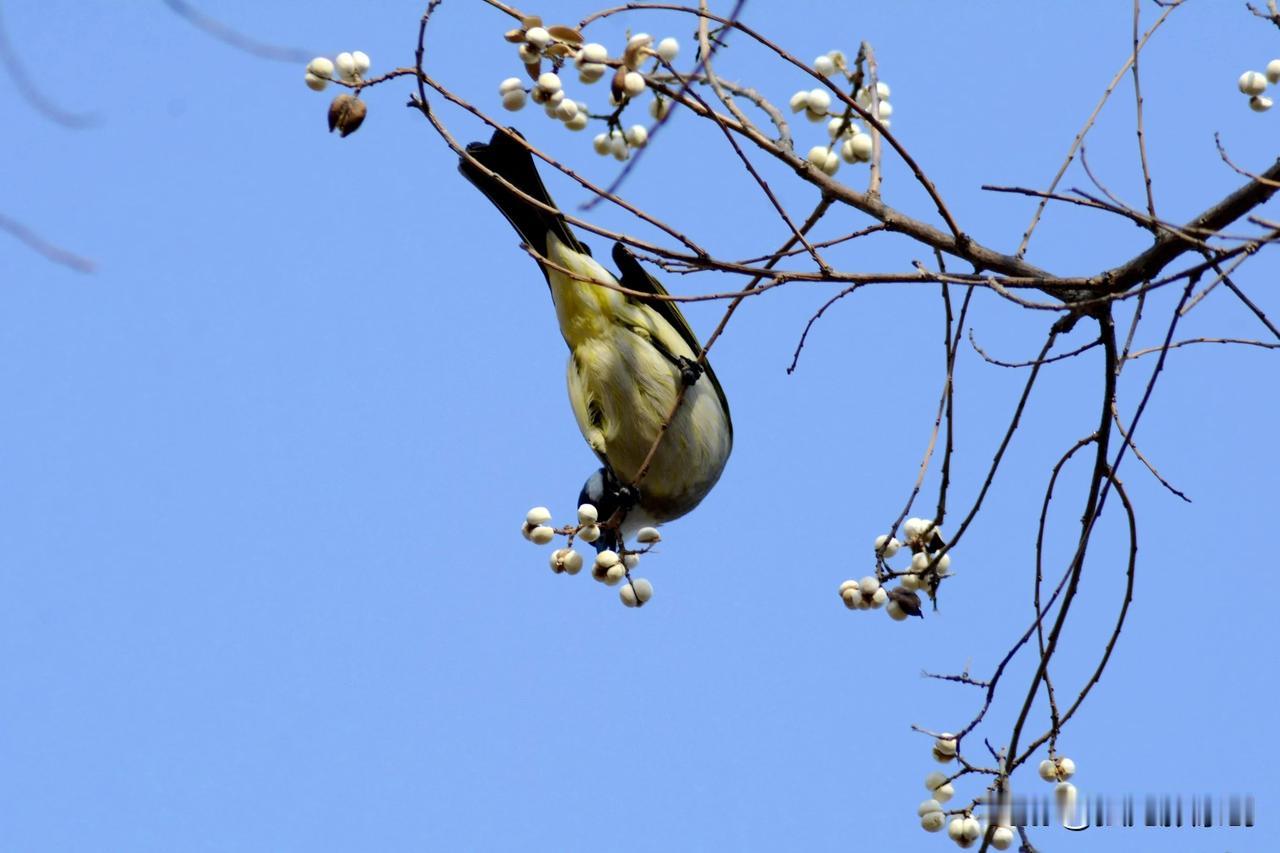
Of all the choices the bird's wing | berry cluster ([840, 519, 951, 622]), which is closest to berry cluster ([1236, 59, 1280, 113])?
berry cluster ([840, 519, 951, 622])

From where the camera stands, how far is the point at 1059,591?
2664 millimetres

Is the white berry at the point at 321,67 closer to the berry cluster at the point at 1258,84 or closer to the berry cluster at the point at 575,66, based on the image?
the berry cluster at the point at 575,66

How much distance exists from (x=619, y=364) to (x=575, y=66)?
206 centimetres

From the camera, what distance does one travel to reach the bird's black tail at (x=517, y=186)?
4.45m

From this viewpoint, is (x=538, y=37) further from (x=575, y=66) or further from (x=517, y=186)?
(x=517, y=186)

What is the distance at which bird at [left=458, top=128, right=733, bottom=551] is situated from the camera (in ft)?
15.4

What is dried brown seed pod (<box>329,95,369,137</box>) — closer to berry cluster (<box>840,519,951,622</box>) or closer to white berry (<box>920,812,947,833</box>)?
berry cluster (<box>840,519,951,622</box>)

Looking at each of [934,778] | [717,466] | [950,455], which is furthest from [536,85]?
[717,466]

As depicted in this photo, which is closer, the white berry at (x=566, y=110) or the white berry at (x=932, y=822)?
the white berry at (x=932, y=822)

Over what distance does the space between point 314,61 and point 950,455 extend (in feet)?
5.51

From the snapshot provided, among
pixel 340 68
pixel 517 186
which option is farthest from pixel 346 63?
pixel 517 186

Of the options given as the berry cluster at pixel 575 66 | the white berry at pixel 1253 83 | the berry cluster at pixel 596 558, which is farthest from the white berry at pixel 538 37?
the white berry at pixel 1253 83

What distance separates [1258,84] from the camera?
10.2 feet

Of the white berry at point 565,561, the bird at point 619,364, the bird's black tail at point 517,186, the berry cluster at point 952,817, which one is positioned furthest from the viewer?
the bird at point 619,364
